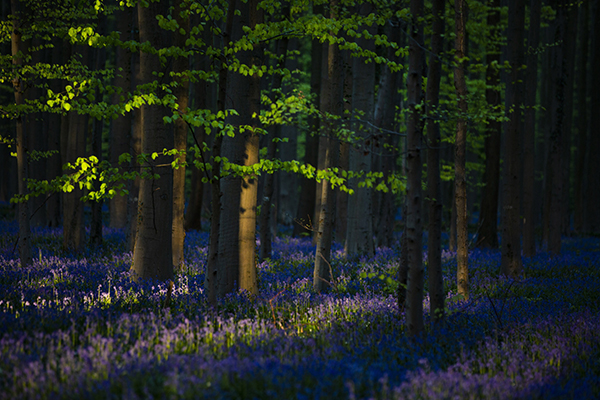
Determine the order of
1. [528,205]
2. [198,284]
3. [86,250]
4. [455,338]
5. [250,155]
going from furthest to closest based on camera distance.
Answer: [528,205]
[86,250]
[198,284]
[250,155]
[455,338]

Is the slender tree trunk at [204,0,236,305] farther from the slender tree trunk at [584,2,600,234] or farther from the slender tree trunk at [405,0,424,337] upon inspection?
the slender tree trunk at [584,2,600,234]

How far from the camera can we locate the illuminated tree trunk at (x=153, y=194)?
8.26 meters

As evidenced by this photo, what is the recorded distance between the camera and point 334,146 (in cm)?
902

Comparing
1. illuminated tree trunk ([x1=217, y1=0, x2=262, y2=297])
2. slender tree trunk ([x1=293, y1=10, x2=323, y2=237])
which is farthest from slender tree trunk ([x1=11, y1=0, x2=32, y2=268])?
slender tree trunk ([x1=293, y1=10, x2=323, y2=237])

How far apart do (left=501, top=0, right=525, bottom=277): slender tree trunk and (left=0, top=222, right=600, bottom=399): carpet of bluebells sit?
1.54m

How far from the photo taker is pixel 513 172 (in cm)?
1034

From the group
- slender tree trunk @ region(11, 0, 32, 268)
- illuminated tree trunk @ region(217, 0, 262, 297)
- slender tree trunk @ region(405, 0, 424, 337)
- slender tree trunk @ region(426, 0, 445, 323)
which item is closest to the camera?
slender tree trunk @ region(405, 0, 424, 337)

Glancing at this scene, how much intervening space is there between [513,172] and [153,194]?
7.94m

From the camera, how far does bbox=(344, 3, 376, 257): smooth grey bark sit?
1096cm

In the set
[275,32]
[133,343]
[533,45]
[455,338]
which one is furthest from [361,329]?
[533,45]

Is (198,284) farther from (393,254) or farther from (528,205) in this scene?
(528,205)

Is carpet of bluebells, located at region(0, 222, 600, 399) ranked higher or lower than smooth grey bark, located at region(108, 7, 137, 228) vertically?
lower

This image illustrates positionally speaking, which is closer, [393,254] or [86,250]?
[86,250]

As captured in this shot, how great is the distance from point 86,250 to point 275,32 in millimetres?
8701
